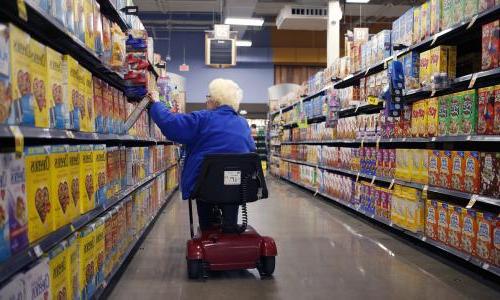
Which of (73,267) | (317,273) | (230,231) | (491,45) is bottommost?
(317,273)

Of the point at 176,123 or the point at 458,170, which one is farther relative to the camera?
the point at 458,170

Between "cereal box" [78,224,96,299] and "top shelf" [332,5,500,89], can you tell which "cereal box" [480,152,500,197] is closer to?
"top shelf" [332,5,500,89]

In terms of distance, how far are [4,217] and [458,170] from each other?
327cm

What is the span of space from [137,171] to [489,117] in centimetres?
285

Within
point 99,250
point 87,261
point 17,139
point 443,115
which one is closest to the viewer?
point 17,139

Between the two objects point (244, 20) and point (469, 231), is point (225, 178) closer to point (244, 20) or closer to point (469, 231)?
point (469, 231)

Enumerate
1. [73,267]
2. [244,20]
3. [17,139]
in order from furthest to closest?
[244,20] < [73,267] < [17,139]

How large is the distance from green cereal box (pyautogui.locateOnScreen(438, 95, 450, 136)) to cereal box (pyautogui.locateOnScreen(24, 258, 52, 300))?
3.24 meters

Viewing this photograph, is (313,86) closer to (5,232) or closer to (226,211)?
(226,211)

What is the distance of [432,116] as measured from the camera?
4.23 metres

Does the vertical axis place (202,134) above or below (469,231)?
above

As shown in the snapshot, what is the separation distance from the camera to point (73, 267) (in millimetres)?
2236

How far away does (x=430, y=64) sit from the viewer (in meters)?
4.29

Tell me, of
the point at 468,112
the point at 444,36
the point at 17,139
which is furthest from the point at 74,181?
the point at 444,36
